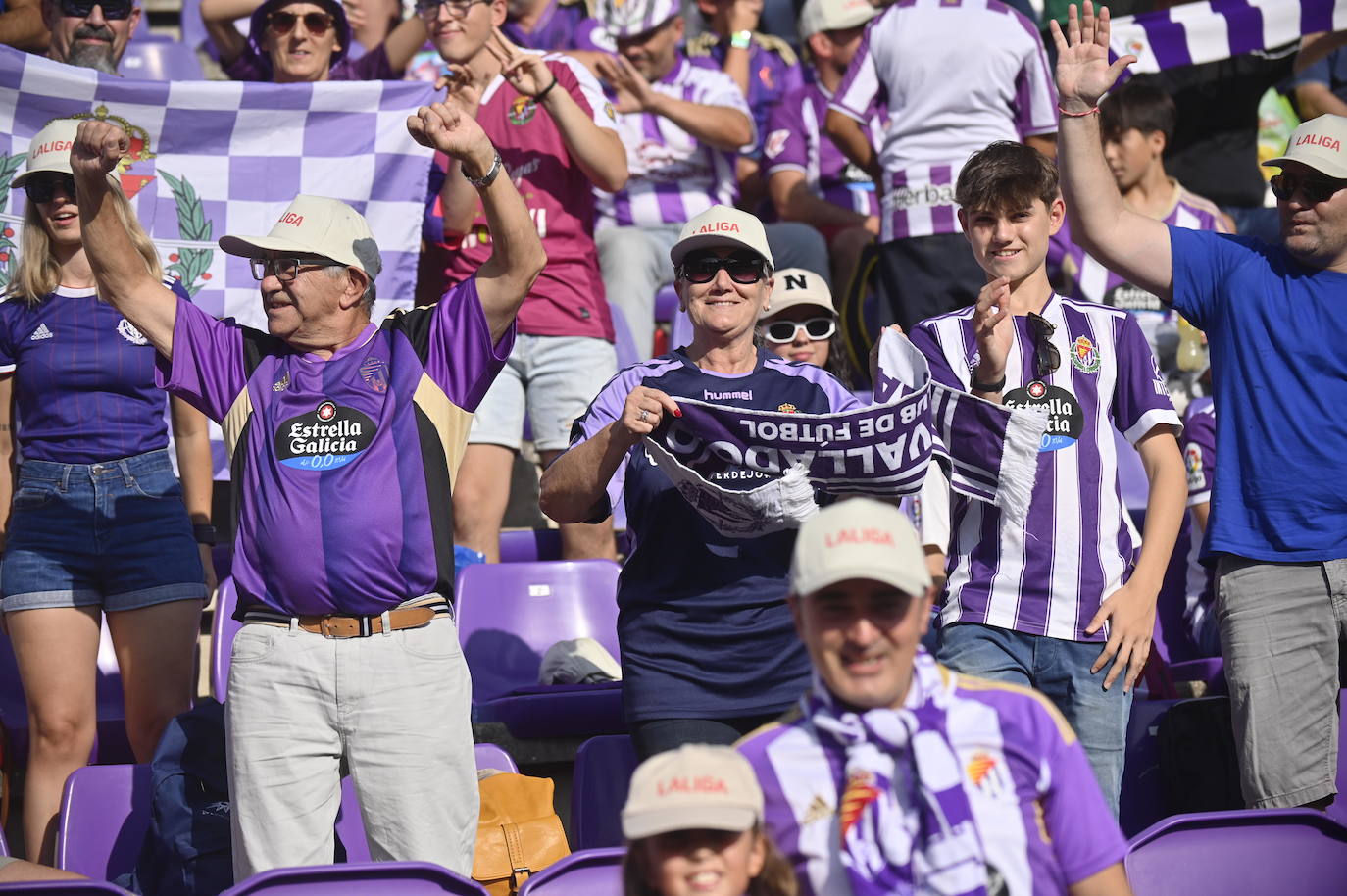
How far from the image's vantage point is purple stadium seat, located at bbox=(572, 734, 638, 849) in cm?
389

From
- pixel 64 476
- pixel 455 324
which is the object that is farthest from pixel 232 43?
pixel 455 324

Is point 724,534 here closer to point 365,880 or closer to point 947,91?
point 365,880

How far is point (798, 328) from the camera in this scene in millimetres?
5324

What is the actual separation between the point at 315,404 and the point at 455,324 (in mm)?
396

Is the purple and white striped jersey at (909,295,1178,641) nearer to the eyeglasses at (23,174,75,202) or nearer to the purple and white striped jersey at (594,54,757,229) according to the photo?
the eyeglasses at (23,174,75,202)

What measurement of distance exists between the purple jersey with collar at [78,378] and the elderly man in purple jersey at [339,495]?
89 centimetres

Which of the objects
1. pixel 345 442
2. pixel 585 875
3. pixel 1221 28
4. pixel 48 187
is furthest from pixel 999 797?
pixel 1221 28

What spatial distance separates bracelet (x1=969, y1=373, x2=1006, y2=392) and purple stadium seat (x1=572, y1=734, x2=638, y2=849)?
1.20 meters

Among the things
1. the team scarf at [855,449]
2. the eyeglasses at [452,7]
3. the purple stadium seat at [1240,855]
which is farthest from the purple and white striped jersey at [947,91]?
the purple stadium seat at [1240,855]

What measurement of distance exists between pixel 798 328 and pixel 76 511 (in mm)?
2355

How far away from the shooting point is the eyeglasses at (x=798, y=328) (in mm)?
5336

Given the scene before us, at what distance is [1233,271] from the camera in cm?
A: 395

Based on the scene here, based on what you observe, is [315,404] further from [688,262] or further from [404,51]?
[404,51]

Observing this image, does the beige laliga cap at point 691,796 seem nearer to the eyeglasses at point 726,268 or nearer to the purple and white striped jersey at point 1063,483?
the purple and white striped jersey at point 1063,483
